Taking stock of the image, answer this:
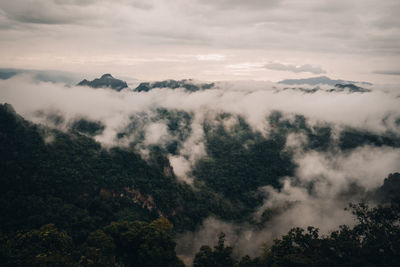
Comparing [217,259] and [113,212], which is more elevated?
[217,259]

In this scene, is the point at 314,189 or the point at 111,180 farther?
the point at 314,189

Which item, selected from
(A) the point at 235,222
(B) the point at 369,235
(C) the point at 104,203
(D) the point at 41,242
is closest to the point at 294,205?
(A) the point at 235,222

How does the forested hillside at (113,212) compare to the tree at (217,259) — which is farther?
the tree at (217,259)

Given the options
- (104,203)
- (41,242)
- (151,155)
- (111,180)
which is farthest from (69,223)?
(151,155)

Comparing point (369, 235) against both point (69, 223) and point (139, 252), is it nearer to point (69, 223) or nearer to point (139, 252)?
point (139, 252)

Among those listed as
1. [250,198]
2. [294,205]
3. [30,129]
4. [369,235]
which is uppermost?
[30,129]

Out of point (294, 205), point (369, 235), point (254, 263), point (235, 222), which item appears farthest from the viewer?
point (235, 222)

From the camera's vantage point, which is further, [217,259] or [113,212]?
[113,212]

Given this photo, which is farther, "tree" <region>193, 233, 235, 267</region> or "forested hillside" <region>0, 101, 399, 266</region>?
"tree" <region>193, 233, 235, 267</region>

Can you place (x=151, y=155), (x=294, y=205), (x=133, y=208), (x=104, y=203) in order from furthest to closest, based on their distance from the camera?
(x=151, y=155) < (x=294, y=205) < (x=133, y=208) < (x=104, y=203)

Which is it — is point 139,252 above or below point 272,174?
above
